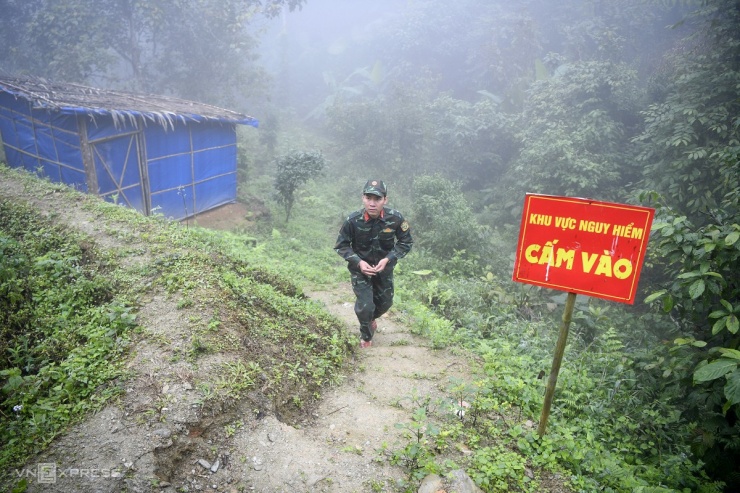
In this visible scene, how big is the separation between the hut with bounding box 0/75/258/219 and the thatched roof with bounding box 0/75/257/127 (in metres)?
0.02

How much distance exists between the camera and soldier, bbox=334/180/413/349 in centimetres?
453

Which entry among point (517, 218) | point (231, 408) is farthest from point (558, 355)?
point (517, 218)

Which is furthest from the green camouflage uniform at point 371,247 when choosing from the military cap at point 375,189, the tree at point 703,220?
the tree at point 703,220

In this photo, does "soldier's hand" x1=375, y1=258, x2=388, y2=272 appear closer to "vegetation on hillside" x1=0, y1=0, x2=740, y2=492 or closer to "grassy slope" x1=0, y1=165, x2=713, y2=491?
"grassy slope" x1=0, y1=165, x2=713, y2=491

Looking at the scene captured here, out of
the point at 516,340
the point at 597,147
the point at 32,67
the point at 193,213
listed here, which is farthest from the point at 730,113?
the point at 32,67

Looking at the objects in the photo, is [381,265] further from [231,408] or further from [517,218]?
[517,218]

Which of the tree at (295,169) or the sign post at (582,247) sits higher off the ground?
the sign post at (582,247)

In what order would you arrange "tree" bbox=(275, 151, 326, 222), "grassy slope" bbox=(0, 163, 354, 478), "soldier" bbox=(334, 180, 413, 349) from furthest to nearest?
"tree" bbox=(275, 151, 326, 222) < "soldier" bbox=(334, 180, 413, 349) < "grassy slope" bbox=(0, 163, 354, 478)

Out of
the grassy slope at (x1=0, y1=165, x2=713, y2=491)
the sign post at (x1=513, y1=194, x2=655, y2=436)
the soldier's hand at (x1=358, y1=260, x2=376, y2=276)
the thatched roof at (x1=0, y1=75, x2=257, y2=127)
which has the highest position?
the thatched roof at (x1=0, y1=75, x2=257, y2=127)

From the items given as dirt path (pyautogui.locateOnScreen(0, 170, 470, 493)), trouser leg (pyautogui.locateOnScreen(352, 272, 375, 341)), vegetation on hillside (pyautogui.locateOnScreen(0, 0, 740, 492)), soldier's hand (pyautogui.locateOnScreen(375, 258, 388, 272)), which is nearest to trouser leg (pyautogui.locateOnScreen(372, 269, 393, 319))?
trouser leg (pyautogui.locateOnScreen(352, 272, 375, 341))

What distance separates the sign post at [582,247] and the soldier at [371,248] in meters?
1.72

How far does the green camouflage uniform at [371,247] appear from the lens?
4570 mm

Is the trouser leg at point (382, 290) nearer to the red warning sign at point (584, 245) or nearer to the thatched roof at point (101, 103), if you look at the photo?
the red warning sign at point (584, 245)

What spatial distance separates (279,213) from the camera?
545 inches
